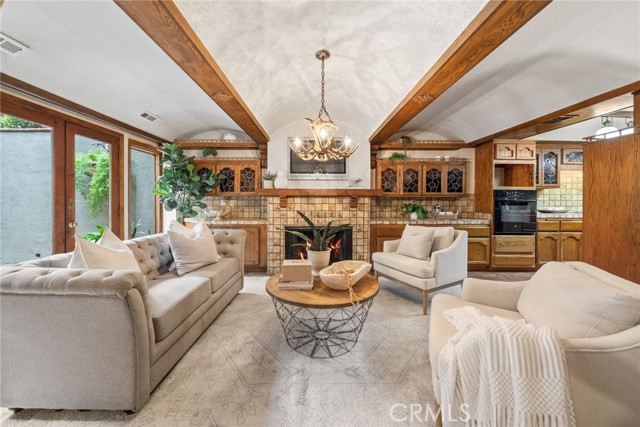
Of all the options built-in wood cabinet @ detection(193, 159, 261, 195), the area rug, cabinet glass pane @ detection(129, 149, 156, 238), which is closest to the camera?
the area rug

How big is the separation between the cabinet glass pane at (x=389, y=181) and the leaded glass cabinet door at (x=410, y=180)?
14 cm

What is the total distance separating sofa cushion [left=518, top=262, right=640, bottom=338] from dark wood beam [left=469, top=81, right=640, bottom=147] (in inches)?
86.2

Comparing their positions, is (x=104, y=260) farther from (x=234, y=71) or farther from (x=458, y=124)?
(x=458, y=124)

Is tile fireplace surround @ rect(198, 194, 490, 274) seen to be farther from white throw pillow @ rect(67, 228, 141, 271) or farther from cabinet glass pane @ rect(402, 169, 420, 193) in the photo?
white throw pillow @ rect(67, 228, 141, 271)

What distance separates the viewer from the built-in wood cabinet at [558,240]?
469 cm

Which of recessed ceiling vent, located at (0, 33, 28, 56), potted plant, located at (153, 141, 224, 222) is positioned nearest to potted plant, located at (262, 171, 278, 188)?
potted plant, located at (153, 141, 224, 222)

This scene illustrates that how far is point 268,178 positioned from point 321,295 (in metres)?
3.08

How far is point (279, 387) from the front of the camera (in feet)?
5.61

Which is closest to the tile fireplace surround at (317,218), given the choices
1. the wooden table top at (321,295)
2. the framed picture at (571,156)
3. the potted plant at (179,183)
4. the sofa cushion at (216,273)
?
the potted plant at (179,183)

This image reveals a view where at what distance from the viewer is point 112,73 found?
252 cm

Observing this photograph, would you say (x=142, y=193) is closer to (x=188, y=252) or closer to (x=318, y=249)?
(x=188, y=252)

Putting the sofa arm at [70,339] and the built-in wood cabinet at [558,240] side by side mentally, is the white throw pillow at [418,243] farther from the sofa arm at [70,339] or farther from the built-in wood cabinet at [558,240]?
the sofa arm at [70,339]

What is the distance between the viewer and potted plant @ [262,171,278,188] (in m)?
4.69

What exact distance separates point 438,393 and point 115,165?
14.5ft
